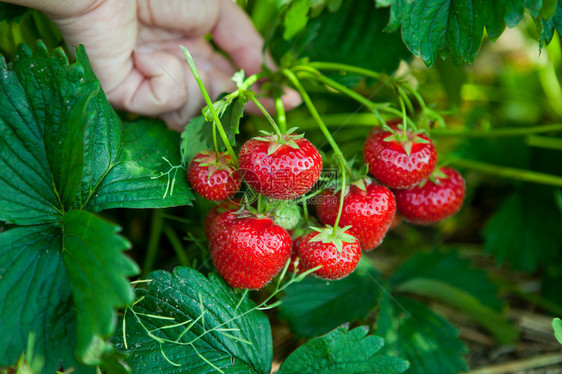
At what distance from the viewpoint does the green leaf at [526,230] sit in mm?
1342

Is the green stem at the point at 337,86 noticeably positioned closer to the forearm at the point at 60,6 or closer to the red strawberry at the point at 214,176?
the red strawberry at the point at 214,176

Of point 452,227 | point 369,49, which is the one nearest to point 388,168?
point 369,49

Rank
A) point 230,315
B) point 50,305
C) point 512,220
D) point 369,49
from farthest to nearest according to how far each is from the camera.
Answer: point 512,220 → point 369,49 → point 230,315 → point 50,305

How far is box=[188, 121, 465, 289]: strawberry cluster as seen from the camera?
75cm

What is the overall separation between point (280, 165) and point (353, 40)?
544 mm

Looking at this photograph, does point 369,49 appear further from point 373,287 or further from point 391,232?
point 391,232

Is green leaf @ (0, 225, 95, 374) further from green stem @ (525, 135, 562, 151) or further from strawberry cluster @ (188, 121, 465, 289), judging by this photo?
green stem @ (525, 135, 562, 151)

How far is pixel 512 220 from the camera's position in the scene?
1.39m

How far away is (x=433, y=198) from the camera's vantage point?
936mm

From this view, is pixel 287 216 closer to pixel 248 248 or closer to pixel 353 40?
pixel 248 248

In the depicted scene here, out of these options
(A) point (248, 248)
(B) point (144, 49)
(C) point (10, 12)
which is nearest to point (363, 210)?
(A) point (248, 248)

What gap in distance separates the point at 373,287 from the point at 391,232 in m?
0.50

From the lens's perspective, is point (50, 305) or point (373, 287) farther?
point (373, 287)

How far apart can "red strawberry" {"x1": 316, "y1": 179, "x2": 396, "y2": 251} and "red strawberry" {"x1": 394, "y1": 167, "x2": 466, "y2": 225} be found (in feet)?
0.35
